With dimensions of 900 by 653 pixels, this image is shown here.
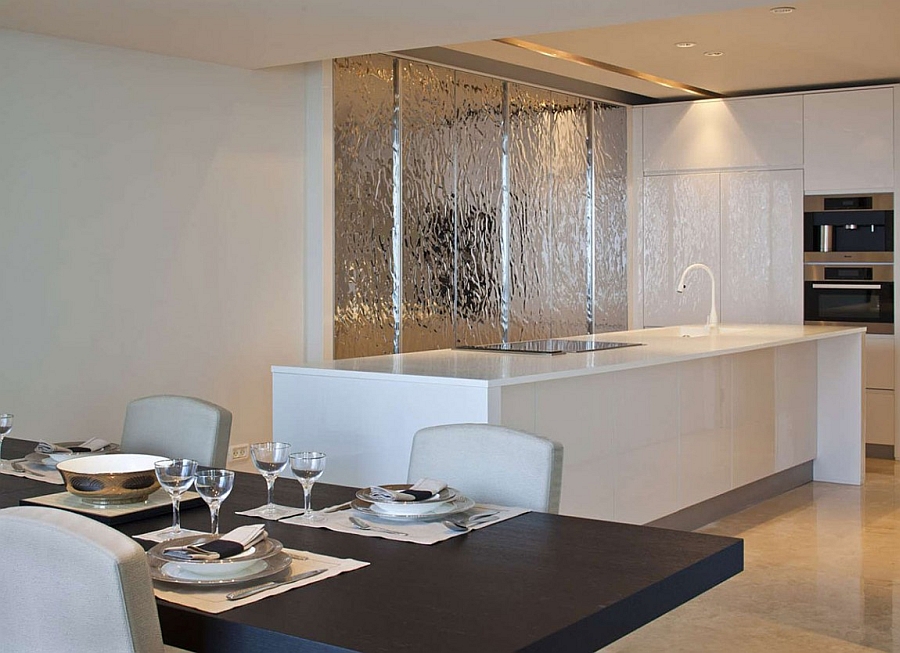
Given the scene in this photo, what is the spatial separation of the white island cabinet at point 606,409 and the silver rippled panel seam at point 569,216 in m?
2.03

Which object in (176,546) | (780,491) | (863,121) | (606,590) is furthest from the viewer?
(863,121)

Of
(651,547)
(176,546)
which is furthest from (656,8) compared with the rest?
(176,546)

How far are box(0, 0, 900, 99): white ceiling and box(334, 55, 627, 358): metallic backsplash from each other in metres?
0.58

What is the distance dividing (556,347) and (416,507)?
288cm

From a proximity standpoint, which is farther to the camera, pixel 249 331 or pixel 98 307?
pixel 249 331

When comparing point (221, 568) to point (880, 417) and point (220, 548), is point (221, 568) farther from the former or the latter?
point (880, 417)

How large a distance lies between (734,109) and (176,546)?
6.71 m

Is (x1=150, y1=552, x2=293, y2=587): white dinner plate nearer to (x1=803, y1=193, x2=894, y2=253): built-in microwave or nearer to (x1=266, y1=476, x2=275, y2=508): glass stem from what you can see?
(x1=266, y1=476, x2=275, y2=508): glass stem

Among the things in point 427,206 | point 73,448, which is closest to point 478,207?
point 427,206

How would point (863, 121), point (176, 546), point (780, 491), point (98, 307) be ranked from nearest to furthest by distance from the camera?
point (176, 546), point (98, 307), point (780, 491), point (863, 121)

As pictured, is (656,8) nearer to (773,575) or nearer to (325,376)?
(325,376)

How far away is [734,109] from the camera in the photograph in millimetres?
7730

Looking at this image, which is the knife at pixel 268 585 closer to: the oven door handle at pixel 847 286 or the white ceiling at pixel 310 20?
the white ceiling at pixel 310 20

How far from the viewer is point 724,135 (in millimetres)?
7766
